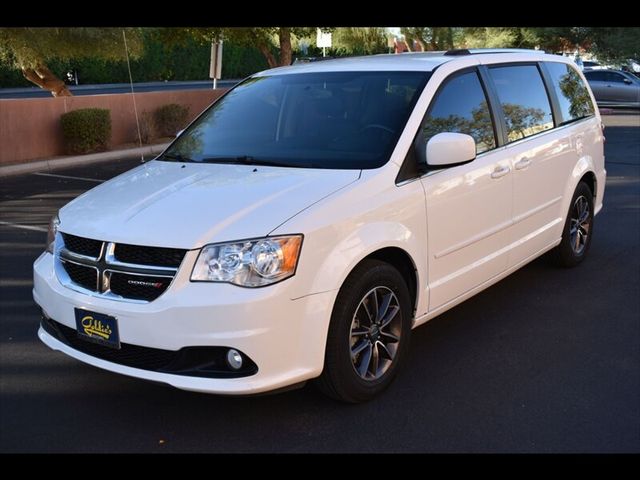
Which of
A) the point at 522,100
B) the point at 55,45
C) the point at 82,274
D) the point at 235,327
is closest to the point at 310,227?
the point at 235,327

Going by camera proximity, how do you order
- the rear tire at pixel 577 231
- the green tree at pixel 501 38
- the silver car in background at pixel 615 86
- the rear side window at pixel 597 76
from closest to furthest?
the rear tire at pixel 577 231
the silver car in background at pixel 615 86
the rear side window at pixel 597 76
the green tree at pixel 501 38

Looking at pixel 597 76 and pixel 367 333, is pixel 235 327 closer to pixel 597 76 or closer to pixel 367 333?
pixel 367 333

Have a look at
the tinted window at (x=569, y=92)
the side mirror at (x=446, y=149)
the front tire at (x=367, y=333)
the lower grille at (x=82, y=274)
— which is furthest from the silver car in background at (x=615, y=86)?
the lower grille at (x=82, y=274)

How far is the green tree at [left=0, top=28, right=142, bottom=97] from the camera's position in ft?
48.4

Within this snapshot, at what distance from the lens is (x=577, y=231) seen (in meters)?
6.27

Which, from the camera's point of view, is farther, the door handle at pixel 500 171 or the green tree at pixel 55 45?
the green tree at pixel 55 45

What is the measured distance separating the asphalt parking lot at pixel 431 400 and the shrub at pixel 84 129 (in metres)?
9.72

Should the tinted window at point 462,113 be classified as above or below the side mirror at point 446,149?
above

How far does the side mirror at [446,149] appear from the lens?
4047mm

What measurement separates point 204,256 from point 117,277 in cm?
48

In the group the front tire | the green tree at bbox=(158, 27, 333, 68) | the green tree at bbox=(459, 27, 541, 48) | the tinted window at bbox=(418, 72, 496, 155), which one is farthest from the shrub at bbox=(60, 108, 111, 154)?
the green tree at bbox=(459, 27, 541, 48)

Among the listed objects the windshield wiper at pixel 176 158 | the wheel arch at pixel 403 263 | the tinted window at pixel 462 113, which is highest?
the tinted window at pixel 462 113

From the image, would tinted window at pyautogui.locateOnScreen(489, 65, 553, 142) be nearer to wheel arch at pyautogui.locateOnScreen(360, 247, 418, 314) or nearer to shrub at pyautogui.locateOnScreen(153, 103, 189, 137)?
wheel arch at pyautogui.locateOnScreen(360, 247, 418, 314)

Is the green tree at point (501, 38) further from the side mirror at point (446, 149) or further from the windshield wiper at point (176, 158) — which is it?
the side mirror at point (446, 149)
